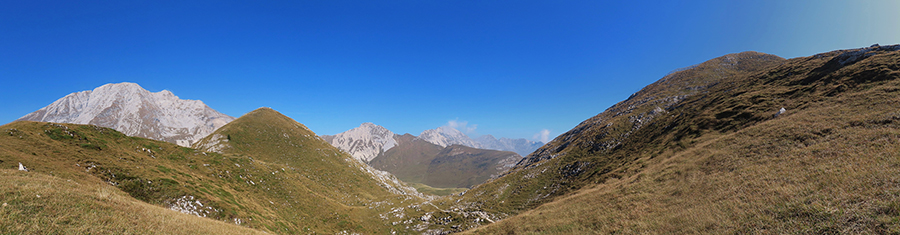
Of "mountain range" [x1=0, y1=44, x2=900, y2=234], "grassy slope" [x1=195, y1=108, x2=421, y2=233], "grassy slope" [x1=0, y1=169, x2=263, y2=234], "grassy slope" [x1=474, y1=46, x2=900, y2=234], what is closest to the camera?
"grassy slope" [x1=0, y1=169, x2=263, y2=234]

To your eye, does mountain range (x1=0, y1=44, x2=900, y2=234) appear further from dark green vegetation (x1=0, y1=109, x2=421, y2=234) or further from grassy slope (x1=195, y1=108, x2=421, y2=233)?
grassy slope (x1=195, y1=108, x2=421, y2=233)

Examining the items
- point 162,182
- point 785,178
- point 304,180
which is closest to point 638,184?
point 785,178

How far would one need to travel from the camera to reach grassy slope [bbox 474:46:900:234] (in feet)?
37.9

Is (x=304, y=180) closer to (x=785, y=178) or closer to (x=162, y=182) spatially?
(x=162, y=182)

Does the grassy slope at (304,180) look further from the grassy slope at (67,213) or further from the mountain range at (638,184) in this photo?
the grassy slope at (67,213)

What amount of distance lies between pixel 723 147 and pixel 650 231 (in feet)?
74.4

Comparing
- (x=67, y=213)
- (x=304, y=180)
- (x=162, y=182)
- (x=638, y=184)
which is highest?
(x=304, y=180)

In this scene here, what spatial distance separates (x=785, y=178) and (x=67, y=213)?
3844 cm

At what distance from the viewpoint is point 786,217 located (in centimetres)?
1192

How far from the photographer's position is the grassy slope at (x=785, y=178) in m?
11.5

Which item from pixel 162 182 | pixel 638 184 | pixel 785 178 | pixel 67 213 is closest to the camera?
pixel 67 213

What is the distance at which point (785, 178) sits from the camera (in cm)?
1622

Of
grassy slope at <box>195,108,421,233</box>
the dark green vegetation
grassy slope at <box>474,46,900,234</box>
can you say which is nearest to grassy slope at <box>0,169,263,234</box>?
the dark green vegetation

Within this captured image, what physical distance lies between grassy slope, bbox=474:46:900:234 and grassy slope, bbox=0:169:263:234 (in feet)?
87.0
